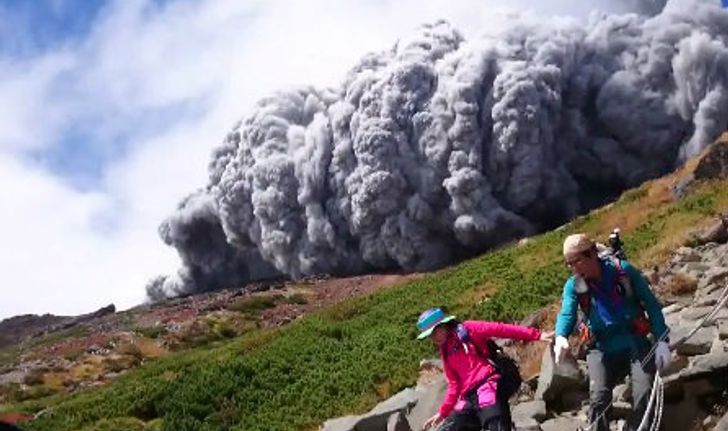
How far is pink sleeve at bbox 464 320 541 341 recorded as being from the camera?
25.9 ft

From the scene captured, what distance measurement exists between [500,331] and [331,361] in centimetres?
1804

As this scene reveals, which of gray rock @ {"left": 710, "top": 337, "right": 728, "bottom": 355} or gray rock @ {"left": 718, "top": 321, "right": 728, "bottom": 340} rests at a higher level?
gray rock @ {"left": 718, "top": 321, "right": 728, "bottom": 340}

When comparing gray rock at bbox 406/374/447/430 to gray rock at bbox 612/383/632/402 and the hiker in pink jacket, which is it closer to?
gray rock at bbox 612/383/632/402

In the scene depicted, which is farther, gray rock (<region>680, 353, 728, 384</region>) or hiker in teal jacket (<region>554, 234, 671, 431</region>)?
gray rock (<region>680, 353, 728, 384</region>)

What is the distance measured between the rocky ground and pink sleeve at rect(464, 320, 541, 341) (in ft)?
4.52

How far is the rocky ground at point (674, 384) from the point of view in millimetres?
8953

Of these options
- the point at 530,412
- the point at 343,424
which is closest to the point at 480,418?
the point at 530,412

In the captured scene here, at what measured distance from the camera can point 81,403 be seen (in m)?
29.8

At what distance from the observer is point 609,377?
7770 millimetres

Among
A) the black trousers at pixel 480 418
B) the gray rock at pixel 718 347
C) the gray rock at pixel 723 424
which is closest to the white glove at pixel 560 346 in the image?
the black trousers at pixel 480 418

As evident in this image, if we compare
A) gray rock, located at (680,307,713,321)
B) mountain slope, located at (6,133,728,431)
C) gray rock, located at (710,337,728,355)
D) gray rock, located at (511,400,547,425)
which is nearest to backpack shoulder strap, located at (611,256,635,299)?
gray rock, located at (710,337,728,355)

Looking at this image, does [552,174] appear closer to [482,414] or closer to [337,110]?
[337,110]

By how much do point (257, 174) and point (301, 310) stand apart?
1127 inches

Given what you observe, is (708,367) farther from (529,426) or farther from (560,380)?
(529,426)
